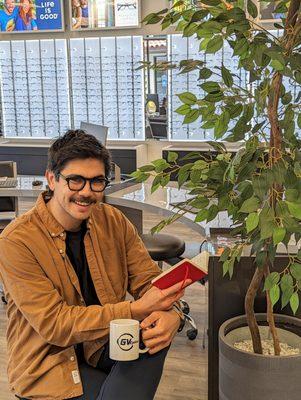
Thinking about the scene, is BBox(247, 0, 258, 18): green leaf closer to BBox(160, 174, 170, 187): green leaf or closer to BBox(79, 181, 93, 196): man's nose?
BBox(160, 174, 170, 187): green leaf

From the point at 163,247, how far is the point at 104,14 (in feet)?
13.0

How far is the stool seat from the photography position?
279 centimetres

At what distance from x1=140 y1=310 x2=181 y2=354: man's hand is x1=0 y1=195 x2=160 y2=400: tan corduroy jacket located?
0.07 m

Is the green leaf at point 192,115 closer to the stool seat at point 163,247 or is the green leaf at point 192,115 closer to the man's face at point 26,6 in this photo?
the stool seat at point 163,247

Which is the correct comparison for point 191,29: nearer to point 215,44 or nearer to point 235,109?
point 215,44

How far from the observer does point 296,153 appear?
126 cm

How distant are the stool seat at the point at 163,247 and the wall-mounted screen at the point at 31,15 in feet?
13.4

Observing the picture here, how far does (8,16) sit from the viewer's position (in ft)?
20.2

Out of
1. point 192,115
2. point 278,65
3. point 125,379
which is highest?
point 278,65

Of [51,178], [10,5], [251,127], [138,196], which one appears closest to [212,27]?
[251,127]

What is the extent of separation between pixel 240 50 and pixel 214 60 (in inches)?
183

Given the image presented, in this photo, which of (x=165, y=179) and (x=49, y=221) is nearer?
(x=165, y=179)

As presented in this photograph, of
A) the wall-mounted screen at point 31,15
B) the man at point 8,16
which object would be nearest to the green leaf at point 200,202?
the wall-mounted screen at point 31,15

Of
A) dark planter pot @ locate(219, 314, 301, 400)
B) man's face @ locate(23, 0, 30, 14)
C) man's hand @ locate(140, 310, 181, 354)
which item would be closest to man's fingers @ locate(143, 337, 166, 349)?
man's hand @ locate(140, 310, 181, 354)
